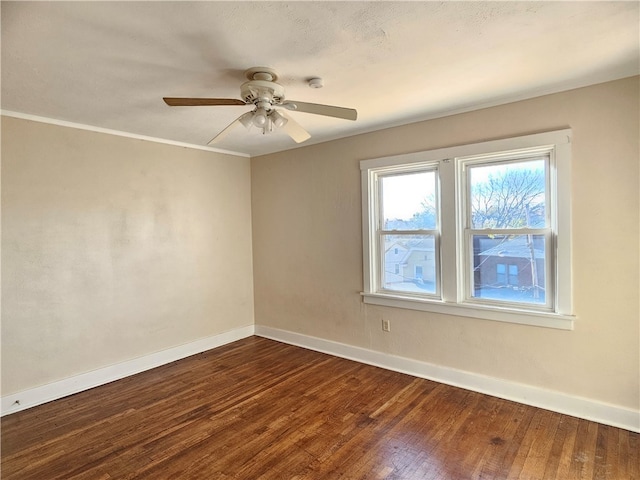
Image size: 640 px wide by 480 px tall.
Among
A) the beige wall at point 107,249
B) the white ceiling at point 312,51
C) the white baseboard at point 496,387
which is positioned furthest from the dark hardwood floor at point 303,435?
the white ceiling at point 312,51

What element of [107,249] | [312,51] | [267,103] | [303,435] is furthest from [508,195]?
[107,249]

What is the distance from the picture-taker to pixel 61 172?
319cm

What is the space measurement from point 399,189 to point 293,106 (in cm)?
183

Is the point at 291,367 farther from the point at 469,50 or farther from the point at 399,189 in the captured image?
the point at 469,50

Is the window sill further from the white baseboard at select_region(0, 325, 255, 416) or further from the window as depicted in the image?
the white baseboard at select_region(0, 325, 255, 416)

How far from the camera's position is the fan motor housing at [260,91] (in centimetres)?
216

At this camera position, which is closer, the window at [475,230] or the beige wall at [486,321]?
the beige wall at [486,321]

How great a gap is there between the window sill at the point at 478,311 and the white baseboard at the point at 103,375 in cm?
208

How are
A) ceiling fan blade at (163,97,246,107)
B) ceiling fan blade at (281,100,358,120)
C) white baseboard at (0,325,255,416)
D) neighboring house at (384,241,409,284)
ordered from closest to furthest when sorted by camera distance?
ceiling fan blade at (163,97,246,107), ceiling fan blade at (281,100,358,120), white baseboard at (0,325,255,416), neighboring house at (384,241,409,284)

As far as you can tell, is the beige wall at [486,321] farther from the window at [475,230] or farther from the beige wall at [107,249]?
the beige wall at [107,249]

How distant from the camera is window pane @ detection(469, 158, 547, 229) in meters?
2.83

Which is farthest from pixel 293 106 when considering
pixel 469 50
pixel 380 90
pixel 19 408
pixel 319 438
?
pixel 19 408

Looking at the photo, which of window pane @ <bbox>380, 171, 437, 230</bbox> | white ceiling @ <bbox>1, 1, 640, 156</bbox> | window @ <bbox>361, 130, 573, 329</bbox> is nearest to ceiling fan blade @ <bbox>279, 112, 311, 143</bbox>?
white ceiling @ <bbox>1, 1, 640, 156</bbox>

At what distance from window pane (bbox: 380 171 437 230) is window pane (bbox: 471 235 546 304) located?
53 cm
